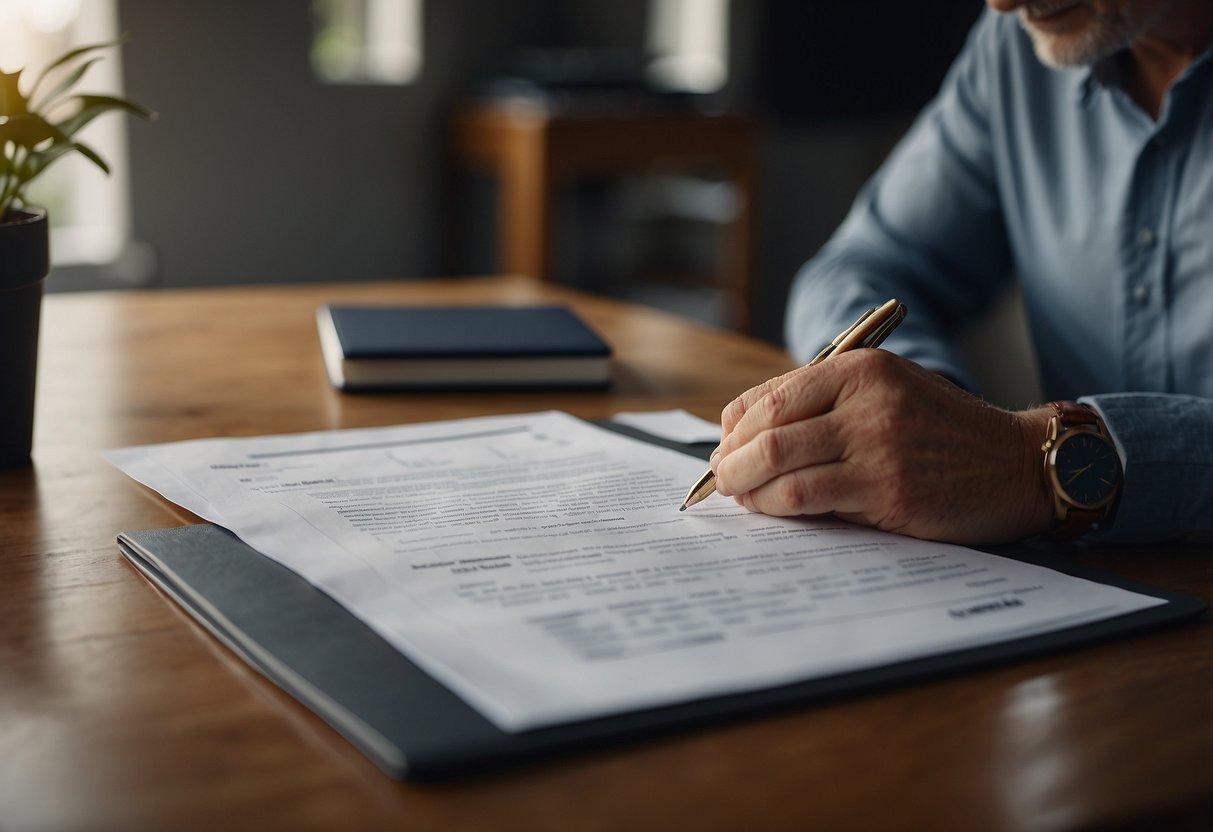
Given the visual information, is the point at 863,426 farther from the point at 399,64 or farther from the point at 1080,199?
the point at 399,64

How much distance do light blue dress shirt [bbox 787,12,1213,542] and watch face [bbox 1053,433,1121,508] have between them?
25cm

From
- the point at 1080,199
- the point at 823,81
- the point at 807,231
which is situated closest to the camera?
the point at 1080,199

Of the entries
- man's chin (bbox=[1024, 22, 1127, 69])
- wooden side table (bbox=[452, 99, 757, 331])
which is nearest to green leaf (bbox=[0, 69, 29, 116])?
man's chin (bbox=[1024, 22, 1127, 69])

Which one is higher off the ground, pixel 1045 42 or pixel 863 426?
pixel 1045 42

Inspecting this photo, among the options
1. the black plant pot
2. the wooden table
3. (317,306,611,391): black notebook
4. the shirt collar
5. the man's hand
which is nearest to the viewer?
the wooden table

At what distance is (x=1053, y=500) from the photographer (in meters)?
0.67

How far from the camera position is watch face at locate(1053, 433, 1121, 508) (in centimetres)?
67

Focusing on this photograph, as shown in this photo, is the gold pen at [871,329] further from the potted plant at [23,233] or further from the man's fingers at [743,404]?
the potted plant at [23,233]

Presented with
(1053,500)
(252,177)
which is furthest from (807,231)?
(1053,500)

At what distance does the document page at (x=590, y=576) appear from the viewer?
474 millimetres

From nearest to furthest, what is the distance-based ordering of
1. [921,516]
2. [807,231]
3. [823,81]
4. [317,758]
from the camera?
[317,758] < [921,516] < [823,81] < [807,231]

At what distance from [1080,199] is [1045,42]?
158 mm

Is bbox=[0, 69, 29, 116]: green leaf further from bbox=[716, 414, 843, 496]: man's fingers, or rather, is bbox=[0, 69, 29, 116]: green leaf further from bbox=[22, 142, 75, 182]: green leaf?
bbox=[716, 414, 843, 496]: man's fingers

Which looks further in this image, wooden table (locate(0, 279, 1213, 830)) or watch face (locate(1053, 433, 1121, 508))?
watch face (locate(1053, 433, 1121, 508))
